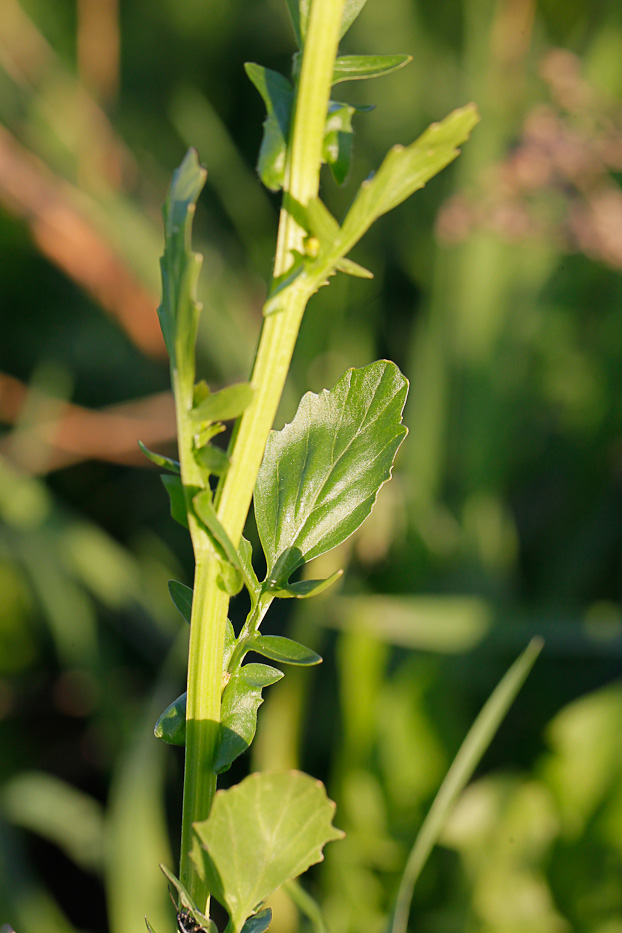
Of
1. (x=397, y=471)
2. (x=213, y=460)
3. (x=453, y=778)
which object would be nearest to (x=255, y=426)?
(x=213, y=460)

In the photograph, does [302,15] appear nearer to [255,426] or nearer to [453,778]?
[255,426]

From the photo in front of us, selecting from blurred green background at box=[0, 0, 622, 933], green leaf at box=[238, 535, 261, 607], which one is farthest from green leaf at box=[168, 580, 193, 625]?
blurred green background at box=[0, 0, 622, 933]


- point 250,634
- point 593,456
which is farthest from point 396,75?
point 250,634

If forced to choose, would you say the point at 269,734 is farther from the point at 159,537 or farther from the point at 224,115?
the point at 224,115

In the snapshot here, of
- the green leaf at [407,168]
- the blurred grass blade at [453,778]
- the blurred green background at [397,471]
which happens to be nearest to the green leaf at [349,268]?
the green leaf at [407,168]

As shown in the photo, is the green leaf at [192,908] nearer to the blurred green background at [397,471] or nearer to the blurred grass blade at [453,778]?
the blurred grass blade at [453,778]
